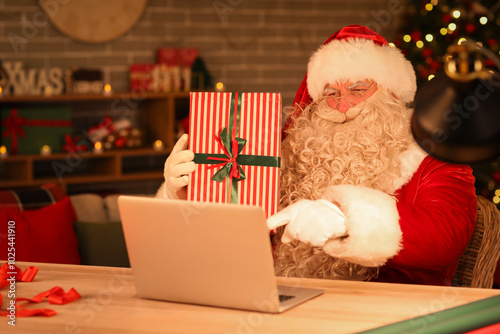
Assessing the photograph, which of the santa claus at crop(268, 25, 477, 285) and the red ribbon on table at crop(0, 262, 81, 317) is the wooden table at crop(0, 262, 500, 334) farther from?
the santa claus at crop(268, 25, 477, 285)

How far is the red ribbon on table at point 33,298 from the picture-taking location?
124 cm

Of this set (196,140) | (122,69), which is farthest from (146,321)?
(122,69)

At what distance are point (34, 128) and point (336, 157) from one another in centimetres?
248

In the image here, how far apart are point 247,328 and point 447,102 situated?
1.77 ft

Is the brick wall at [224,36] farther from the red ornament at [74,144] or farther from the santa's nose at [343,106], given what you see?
the santa's nose at [343,106]

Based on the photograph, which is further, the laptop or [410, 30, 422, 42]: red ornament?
[410, 30, 422, 42]: red ornament

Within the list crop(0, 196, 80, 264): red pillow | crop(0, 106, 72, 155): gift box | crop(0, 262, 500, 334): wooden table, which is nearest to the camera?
crop(0, 262, 500, 334): wooden table

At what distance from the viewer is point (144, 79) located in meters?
4.30

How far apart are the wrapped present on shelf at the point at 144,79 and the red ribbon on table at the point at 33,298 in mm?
2830

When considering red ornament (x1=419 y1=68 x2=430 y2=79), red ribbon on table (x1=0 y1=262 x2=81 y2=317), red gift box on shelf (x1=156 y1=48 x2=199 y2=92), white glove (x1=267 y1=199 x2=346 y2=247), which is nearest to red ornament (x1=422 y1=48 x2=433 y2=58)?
red ornament (x1=419 y1=68 x2=430 y2=79)

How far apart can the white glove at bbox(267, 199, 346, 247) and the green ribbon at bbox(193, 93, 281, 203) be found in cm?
23

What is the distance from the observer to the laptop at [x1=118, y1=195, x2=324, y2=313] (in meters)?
1.19

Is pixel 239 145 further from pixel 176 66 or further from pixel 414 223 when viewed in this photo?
pixel 176 66

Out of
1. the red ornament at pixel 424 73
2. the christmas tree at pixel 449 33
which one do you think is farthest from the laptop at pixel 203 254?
the red ornament at pixel 424 73
